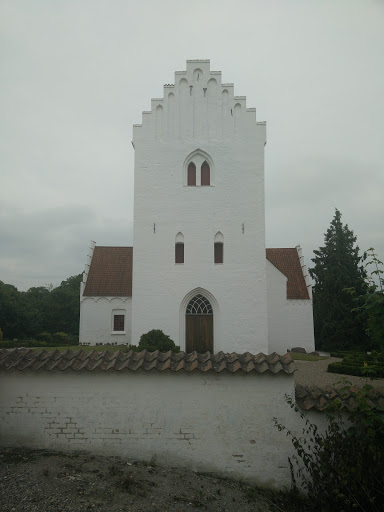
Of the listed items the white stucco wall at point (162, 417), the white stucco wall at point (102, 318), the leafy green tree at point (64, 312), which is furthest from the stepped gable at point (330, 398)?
the leafy green tree at point (64, 312)

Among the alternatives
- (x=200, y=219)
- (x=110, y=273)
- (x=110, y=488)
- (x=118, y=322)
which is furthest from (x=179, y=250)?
(x=110, y=488)

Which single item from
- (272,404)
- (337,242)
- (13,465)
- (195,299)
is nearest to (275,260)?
(337,242)

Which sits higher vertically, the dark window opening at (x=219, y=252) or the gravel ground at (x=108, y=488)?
the dark window opening at (x=219, y=252)

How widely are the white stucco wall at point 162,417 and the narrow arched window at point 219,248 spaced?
10.7 meters

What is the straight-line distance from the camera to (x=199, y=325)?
1619cm

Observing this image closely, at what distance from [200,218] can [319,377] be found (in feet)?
26.1

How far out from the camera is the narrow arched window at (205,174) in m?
16.8

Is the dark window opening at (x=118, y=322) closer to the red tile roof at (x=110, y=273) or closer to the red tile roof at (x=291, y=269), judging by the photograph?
the red tile roof at (x=110, y=273)

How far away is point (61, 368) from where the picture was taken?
582 centimetres

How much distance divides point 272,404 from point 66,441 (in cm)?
325

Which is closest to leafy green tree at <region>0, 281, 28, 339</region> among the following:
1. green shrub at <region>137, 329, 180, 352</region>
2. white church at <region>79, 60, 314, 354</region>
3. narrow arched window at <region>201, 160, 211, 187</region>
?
white church at <region>79, 60, 314, 354</region>

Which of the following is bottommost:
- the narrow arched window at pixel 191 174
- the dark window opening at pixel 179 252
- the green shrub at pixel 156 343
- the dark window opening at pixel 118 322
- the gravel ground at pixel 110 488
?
the gravel ground at pixel 110 488

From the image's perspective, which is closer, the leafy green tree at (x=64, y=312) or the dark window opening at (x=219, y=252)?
the dark window opening at (x=219, y=252)

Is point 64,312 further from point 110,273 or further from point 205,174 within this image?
point 205,174
